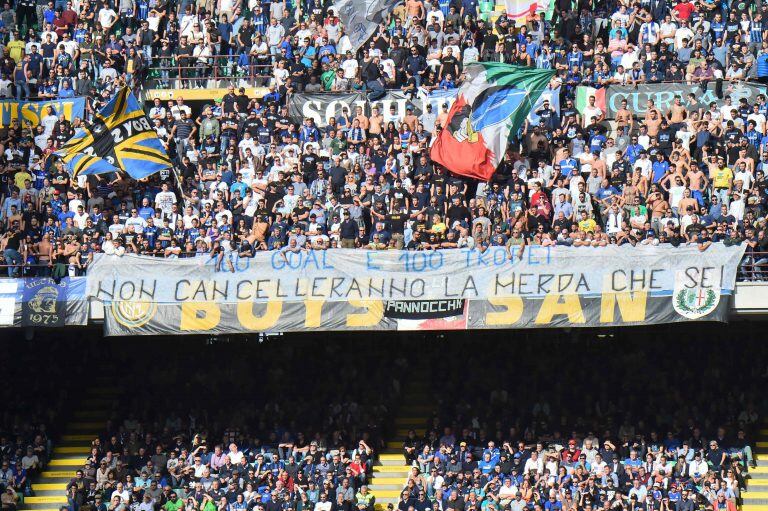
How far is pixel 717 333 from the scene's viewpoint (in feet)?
111

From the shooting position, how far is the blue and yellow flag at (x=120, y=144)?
113 ft

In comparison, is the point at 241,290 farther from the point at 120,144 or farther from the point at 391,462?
the point at 120,144

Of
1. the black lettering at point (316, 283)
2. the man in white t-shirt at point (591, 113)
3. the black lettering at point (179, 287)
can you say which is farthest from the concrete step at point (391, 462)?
the man in white t-shirt at point (591, 113)

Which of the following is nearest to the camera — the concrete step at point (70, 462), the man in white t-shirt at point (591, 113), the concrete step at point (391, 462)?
the concrete step at point (391, 462)

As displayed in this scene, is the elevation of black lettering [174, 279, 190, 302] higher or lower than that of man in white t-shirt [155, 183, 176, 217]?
lower

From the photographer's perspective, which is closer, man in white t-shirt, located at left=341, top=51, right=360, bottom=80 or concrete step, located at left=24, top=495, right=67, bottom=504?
concrete step, located at left=24, top=495, right=67, bottom=504

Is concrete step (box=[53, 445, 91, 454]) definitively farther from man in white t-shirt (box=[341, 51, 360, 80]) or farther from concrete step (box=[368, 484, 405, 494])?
man in white t-shirt (box=[341, 51, 360, 80])

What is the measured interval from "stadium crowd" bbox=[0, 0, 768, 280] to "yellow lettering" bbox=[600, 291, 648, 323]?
960 mm

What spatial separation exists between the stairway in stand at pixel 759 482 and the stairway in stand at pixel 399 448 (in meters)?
6.29

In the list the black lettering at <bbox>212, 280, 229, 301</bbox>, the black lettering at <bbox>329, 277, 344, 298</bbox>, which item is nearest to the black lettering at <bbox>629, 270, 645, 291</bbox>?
the black lettering at <bbox>329, 277, 344, 298</bbox>

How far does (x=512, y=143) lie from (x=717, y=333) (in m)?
5.54

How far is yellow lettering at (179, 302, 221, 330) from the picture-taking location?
3081cm

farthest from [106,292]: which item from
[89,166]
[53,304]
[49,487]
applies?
[49,487]

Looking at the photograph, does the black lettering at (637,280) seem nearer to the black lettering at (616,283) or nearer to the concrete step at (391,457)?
the black lettering at (616,283)
